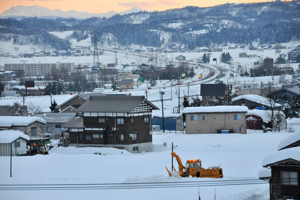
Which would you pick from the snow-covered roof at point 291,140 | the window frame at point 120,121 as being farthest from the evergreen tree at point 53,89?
the snow-covered roof at point 291,140

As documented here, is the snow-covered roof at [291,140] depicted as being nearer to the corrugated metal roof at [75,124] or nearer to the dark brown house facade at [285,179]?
the dark brown house facade at [285,179]

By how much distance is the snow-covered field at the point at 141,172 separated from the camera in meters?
18.6

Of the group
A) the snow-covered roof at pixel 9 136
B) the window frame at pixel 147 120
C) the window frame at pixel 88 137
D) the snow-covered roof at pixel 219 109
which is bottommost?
the window frame at pixel 88 137

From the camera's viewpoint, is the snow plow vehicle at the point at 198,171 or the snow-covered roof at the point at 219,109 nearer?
the snow plow vehicle at the point at 198,171

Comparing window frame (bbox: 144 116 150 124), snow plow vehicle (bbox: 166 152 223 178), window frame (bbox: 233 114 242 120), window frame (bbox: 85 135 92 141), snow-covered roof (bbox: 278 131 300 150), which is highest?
snow-covered roof (bbox: 278 131 300 150)

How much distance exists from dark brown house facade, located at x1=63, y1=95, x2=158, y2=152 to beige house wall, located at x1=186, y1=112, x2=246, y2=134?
13.1 feet

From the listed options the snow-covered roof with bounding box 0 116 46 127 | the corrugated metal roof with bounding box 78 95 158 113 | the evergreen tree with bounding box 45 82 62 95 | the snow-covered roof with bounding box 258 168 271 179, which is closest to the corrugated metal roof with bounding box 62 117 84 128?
the corrugated metal roof with bounding box 78 95 158 113

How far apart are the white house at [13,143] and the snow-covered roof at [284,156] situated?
1550 centimetres

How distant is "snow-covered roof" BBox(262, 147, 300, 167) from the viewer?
1434 centimetres

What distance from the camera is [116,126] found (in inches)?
1104

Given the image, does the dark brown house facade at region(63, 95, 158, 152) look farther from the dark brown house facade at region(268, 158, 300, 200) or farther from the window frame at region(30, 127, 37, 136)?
the dark brown house facade at region(268, 158, 300, 200)

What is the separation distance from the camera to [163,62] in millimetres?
150125

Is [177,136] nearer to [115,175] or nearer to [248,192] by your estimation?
[115,175]

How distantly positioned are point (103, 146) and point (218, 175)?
9.31m
